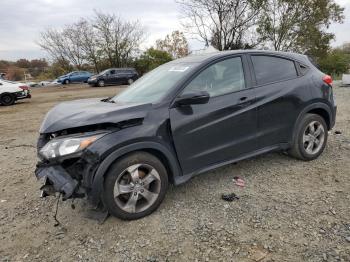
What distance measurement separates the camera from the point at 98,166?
2908 mm

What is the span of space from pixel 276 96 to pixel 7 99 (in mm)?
14354

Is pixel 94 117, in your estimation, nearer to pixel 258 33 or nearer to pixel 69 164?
pixel 69 164

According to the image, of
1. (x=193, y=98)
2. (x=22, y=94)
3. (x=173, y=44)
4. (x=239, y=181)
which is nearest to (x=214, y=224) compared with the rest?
(x=239, y=181)

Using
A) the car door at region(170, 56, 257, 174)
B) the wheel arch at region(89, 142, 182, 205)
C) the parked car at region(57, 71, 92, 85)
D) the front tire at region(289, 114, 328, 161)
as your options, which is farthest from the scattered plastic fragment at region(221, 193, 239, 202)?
the parked car at region(57, 71, 92, 85)

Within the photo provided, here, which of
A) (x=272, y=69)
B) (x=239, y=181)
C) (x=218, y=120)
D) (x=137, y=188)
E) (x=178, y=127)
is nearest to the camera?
(x=137, y=188)

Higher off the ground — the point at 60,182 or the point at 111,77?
the point at 111,77

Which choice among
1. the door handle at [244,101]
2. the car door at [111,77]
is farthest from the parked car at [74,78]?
the door handle at [244,101]

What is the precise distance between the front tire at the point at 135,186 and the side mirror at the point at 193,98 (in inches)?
26.1

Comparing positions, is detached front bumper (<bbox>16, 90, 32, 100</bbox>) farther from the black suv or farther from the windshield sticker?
the windshield sticker

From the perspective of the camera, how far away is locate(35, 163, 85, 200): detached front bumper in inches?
114

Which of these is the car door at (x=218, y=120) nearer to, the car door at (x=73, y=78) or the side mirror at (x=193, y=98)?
the side mirror at (x=193, y=98)

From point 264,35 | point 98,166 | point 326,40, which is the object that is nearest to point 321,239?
point 98,166

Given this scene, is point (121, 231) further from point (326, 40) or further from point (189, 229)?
point (326, 40)

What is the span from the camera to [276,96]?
395 cm
